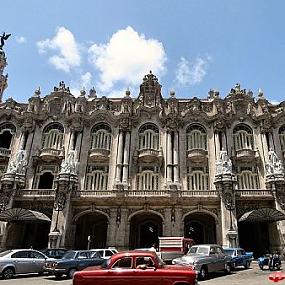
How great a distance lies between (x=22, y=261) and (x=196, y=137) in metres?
21.8

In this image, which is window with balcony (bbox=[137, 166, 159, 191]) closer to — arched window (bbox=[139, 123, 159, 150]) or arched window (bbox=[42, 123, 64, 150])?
arched window (bbox=[139, 123, 159, 150])

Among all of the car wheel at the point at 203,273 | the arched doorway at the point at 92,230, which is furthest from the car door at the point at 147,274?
the arched doorway at the point at 92,230

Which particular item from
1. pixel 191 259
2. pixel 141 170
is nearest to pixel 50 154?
pixel 141 170

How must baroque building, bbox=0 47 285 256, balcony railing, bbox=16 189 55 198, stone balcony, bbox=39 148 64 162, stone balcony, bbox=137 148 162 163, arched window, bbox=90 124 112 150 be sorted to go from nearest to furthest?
baroque building, bbox=0 47 285 256
balcony railing, bbox=16 189 55 198
stone balcony, bbox=137 148 162 163
stone balcony, bbox=39 148 64 162
arched window, bbox=90 124 112 150

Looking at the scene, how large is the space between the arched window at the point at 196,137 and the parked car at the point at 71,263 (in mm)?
17869

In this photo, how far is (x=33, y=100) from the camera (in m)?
34.5

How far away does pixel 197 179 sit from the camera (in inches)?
1179

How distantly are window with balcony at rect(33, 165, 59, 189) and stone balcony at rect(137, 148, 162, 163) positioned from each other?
900 cm

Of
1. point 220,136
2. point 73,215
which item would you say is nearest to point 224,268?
point 73,215

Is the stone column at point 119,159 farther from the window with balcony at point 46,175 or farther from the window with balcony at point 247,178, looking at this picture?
the window with balcony at point 247,178

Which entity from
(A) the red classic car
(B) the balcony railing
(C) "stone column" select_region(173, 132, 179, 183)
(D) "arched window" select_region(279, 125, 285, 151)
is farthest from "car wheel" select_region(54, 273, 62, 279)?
(D) "arched window" select_region(279, 125, 285, 151)

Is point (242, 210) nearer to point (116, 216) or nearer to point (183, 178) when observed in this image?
point (183, 178)

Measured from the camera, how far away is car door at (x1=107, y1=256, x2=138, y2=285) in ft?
28.3

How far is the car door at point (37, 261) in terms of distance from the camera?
641 inches
